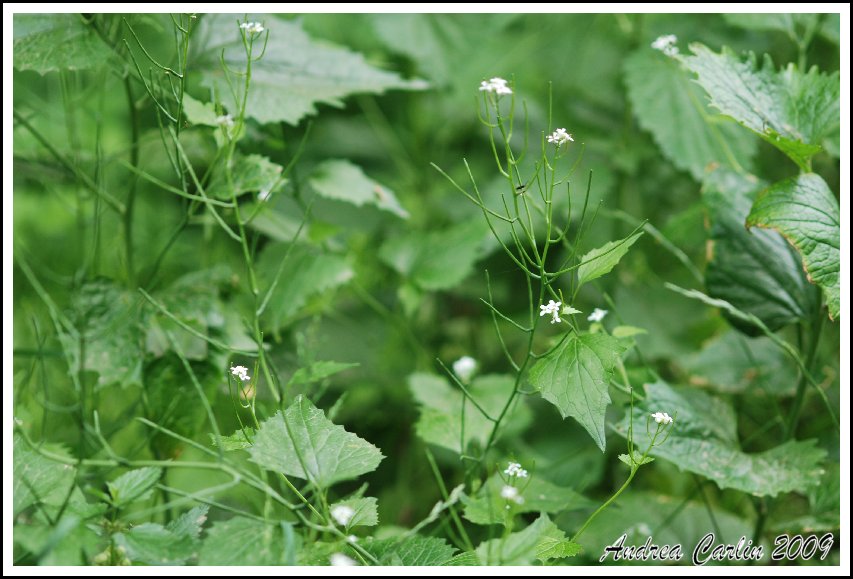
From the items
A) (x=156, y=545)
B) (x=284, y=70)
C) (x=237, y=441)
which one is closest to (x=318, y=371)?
(x=237, y=441)

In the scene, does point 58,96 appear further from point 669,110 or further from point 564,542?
point 564,542

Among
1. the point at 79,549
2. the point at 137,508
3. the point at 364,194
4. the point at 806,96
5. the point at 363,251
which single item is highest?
the point at 806,96

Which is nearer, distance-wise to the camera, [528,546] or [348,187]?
[528,546]

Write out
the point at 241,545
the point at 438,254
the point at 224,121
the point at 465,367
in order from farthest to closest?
the point at 438,254, the point at 465,367, the point at 224,121, the point at 241,545

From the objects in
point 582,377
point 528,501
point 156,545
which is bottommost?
point 528,501

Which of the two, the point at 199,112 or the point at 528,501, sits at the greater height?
→ the point at 199,112

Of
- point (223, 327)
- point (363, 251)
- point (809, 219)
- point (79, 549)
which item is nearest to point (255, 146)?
point (223, 327)

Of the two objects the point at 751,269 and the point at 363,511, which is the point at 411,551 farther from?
the point at 751,269
